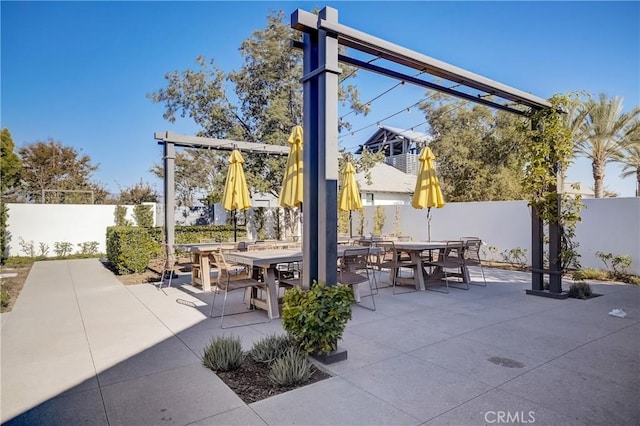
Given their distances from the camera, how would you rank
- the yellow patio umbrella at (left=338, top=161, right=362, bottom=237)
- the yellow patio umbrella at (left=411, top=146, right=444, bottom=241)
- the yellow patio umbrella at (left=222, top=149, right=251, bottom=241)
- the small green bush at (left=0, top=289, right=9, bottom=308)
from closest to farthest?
the small green bush at (left=0, top=289, right=9, bottom=308) → the yellow patio umbrella at (left=411, top=146, right=444, bottom=241) → the yellow patio umbrella at (left=222, top=149, right=251, bottom=241) → the yellow patio umbrella at (left=338, top=161, right=362, bottom=237)

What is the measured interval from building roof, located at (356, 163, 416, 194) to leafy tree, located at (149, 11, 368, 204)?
482 cm

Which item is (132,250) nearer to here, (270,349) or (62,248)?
(62,248)

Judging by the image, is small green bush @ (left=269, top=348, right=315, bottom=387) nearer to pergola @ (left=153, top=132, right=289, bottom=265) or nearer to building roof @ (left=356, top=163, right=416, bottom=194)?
pergola @ (left=153, top=132, right=289, bottom=265)

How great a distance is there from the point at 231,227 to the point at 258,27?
7716mm

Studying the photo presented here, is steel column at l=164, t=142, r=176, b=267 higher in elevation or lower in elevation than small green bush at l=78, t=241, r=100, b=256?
higher

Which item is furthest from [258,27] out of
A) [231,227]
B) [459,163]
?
[459,163]

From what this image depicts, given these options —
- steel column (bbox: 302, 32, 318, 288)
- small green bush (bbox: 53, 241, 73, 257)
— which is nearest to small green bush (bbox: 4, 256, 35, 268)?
small green bush (bbox: 53, 241, 73, 257)

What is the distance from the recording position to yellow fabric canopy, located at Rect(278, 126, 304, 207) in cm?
521

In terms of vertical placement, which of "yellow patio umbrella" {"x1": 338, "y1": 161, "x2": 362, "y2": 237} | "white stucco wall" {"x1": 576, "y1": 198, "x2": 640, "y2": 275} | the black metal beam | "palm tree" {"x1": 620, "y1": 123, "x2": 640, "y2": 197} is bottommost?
"white stucco wall" {"x1": 576, "y1": 198, "x2": 640, "y2": 275}

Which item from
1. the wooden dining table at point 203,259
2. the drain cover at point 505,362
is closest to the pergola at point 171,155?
the wooden dining table at point 203,259

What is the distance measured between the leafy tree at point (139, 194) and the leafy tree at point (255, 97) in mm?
6770

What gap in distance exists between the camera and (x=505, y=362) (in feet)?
10.8

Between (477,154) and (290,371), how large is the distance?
15.3 metres

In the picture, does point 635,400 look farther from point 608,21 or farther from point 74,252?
point 74,252
